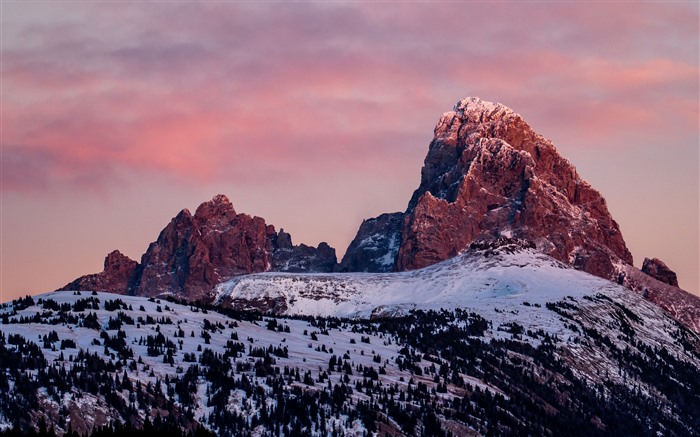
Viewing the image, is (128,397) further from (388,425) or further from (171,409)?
(388,425)

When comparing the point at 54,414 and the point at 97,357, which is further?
the point at 97,357

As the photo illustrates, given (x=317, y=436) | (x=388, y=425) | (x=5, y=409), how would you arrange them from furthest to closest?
1. (x=388, y=425)
2. (x=317, y=436)
3. (x=5, y=409)

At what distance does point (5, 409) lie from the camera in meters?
156

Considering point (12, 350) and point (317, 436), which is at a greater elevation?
point (12, 350)

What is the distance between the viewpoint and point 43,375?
172m

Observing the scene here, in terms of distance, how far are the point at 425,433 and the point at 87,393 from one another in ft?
168

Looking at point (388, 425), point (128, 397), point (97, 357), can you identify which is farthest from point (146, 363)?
point (388, 425)

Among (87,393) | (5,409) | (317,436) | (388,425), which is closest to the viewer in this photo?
(5,409)

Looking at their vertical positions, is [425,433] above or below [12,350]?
below

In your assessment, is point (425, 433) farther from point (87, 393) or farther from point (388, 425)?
point (87, 393)

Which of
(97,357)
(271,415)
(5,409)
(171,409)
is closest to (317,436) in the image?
(271,415)

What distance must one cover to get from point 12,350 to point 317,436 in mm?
41042

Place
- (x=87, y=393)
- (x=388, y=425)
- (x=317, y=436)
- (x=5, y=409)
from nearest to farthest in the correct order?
(x=5, y=409) < (x=87, y=393) < (x=317, y=436) < (x=388, y=425)

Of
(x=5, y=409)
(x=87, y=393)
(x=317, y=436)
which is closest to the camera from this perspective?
(x=5, y=409)
